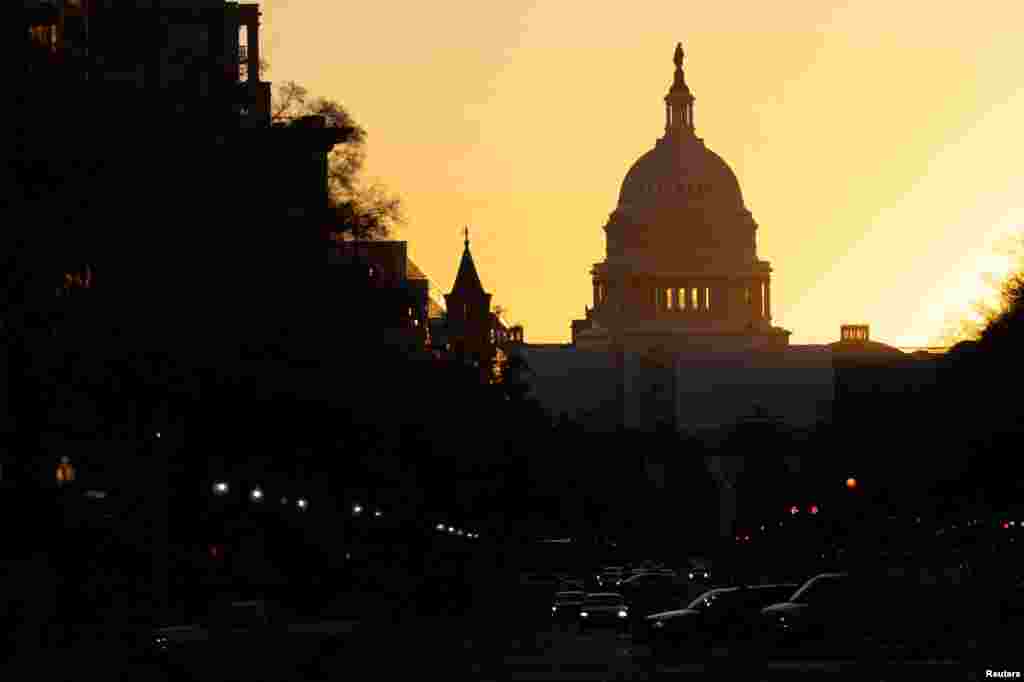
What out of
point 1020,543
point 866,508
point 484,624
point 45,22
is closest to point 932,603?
point 45,22

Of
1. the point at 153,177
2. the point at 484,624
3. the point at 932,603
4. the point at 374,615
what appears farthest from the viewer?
the point at 484,624

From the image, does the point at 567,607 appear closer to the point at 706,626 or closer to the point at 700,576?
the point at 706,626

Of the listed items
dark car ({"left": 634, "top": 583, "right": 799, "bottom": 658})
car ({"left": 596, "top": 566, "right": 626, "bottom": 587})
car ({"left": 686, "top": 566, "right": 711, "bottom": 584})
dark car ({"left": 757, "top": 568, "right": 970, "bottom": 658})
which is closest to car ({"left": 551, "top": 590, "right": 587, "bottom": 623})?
car ({"left": 596, "top": 566, "right": 626, "bottom": 587})

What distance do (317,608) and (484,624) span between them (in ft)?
43.4

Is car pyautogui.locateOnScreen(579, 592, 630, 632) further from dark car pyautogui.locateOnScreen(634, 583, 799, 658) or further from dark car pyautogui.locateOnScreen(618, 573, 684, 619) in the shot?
dark car pyautogui.locateOnScreen(634, 583, 799, 658)

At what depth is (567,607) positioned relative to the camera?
101000mm

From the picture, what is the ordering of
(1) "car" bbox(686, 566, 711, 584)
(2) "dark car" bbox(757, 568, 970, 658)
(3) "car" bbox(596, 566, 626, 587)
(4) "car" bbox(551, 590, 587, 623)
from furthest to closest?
(1) "car" bbox(686, 566, 711, 584), (3) "car" bbox(596, 566, 626, 587), (4) "car" bbox(551, 590, 587, 623), (2) "dark car" bbox(757, 568, 970, 658)

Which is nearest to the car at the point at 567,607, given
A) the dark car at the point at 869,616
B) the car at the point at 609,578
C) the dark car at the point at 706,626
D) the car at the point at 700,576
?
the car at the point at 609,578

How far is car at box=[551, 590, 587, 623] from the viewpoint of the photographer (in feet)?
328

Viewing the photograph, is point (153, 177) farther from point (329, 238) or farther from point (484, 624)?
point (484, 624)

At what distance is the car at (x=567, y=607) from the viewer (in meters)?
100

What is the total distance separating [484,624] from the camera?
88.7 m

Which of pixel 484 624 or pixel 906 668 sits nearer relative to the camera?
pixel 906 668


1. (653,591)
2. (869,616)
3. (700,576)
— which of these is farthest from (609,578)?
(869,616)
